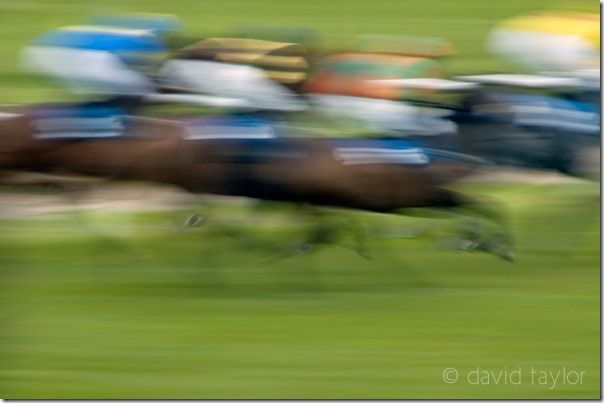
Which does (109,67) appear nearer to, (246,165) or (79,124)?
(79,124)

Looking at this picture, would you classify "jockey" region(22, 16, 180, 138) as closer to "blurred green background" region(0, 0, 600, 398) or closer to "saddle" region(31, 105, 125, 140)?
"saddle" region(31, 105, 125, 140)

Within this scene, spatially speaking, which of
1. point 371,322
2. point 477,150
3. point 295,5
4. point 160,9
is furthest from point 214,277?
point 295,5

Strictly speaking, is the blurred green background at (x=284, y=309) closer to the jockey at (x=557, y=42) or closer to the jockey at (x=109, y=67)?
the jockey at (x=557, y=42)

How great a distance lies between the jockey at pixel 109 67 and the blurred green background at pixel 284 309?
35 centimetres

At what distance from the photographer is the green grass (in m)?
3.40

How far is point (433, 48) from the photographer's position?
15.5ft

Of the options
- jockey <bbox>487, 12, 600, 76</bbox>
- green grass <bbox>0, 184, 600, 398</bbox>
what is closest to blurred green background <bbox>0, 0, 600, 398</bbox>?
green grass <bbox>0, 184, 600, 398</bbox>

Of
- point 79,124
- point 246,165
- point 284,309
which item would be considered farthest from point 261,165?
point 79,124

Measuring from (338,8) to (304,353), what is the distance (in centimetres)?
383

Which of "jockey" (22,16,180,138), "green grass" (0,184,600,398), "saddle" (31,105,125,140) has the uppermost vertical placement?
"jockey" (22,16,180,138)

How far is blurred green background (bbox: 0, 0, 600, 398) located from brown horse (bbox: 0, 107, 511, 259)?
177mm

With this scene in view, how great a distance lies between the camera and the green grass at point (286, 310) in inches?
134

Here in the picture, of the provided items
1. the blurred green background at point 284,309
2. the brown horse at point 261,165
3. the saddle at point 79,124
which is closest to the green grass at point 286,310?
the blurred green background at point 284,309

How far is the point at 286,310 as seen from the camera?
12.6 feet
